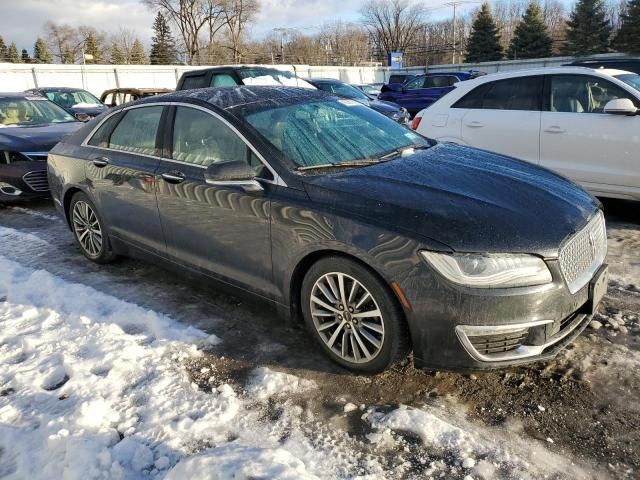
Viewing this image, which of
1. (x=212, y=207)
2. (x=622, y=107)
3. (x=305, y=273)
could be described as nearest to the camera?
(x=305, y=273)

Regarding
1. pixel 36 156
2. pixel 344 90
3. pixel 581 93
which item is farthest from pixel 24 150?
pixel 344 90

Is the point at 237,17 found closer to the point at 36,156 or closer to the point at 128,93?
the point at 128,93

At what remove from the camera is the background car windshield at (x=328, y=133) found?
3389mm

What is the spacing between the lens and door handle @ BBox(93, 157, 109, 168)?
450cm

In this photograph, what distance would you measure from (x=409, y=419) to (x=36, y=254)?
4.30 metres

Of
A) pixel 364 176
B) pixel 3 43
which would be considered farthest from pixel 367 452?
pixel 3 43

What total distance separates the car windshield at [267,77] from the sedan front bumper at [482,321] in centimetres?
770

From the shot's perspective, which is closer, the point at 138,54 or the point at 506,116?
the point at 506,116

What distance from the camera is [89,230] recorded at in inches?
194

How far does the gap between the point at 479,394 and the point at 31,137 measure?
278 inches

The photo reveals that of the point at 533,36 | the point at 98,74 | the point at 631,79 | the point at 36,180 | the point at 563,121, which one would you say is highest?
the point at 533,36

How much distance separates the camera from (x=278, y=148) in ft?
10.9

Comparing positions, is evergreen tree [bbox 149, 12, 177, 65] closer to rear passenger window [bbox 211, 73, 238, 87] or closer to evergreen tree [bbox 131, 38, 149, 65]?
evergreen tree [bbox 131, 38, 149, 65]

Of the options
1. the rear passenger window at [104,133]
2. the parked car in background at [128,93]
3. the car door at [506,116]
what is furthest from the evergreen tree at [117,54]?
the rear passenger window at [104,133]
